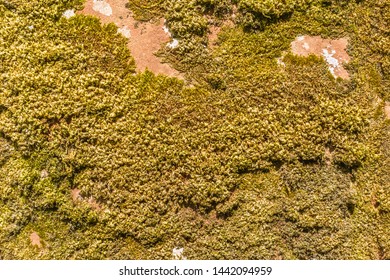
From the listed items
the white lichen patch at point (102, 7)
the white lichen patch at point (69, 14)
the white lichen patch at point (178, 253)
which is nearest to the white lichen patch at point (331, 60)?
the white lichen patch at point (102, 7)

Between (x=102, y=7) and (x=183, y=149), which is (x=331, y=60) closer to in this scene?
(x=183, y=149)

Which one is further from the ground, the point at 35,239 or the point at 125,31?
the point at 125,31

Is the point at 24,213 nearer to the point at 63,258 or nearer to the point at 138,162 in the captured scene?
the point at 63,258

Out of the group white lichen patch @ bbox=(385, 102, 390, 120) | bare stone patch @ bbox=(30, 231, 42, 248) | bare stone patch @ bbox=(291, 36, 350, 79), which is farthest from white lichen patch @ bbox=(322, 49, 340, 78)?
bare stone patch @ bbox=(30, 231, 42, 248)

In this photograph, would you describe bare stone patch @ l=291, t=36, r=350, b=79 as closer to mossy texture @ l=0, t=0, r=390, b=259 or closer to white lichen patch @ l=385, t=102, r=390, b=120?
mossy texture @ l=0, t=0, r=390, b=259

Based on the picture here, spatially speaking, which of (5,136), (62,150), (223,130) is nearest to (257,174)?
(223,130)

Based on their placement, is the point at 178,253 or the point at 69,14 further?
the point at 69,14


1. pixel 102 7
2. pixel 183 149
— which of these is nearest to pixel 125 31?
pixel 102 7
